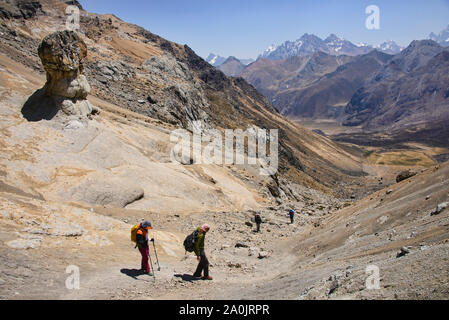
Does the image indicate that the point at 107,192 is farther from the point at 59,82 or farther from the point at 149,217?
the point at 59,82

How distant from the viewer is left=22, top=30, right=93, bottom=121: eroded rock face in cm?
2369

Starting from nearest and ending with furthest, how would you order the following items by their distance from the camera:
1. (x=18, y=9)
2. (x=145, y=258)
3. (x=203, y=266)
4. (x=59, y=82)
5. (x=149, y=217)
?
1. (x=145, y=258)
2. (x=203, y=266)
3. (x=149, y=217)
4. (x=59, y=82)
5. (x=18, y=9)

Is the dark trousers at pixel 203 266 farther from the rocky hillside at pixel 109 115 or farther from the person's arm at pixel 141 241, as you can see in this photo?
the rocky hillside at pixel 109 115

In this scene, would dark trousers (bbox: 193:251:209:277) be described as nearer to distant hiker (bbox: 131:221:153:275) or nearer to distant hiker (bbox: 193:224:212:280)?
distant hiker (bbox: 193:224:212:280)

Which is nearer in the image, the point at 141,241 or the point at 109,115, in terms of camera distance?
the point at 141,241

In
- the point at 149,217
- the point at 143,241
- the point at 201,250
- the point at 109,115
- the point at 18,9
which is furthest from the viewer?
the point at 18,9

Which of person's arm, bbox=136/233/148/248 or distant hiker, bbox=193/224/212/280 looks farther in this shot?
distant hiker, bbox=193/224/212/280

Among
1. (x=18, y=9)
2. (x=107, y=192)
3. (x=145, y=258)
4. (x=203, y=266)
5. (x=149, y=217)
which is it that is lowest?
(x=203, y=266)

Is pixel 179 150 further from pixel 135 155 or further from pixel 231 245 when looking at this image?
pixel 231 245

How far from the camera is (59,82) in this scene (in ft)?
80.2

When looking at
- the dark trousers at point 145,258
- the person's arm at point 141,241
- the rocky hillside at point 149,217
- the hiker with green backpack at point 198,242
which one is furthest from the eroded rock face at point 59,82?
the hiker with green backpack at point 198,242

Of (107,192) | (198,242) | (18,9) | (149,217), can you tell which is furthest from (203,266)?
(18,9)

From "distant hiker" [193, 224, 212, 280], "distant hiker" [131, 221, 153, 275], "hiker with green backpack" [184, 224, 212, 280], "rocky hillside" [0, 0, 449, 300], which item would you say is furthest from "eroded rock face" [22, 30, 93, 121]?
"distant hiker" [193, 224, 212, 280]

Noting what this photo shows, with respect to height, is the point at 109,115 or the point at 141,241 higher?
the point at 109,115
